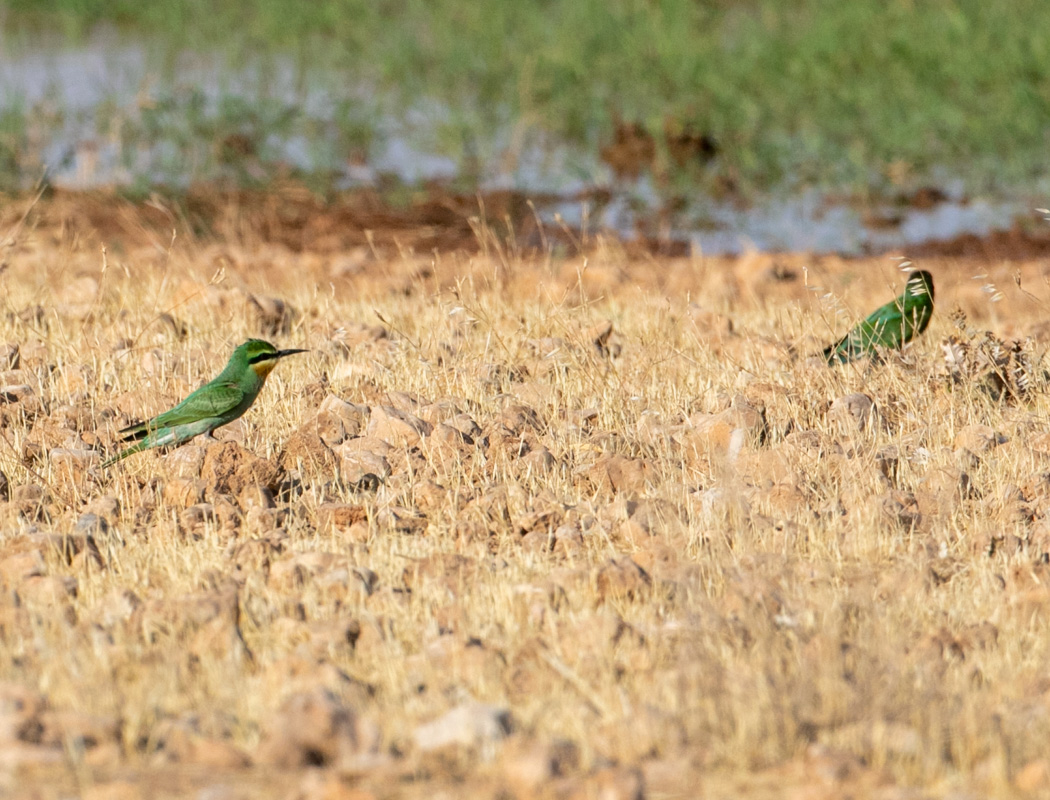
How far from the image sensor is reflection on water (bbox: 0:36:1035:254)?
1519cm

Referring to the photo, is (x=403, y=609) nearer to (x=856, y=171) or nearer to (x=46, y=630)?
(x=46, y=630)

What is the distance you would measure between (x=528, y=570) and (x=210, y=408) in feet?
6.00

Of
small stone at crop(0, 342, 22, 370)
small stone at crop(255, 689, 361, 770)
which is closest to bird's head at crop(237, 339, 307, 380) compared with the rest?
small stone at crop(0, 342, 22, 370)

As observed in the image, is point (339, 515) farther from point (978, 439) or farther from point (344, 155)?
point (344, 155)

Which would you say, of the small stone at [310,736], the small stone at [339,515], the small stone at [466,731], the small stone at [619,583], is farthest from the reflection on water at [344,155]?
the small stone at [310,736]

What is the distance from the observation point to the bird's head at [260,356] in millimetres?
5930

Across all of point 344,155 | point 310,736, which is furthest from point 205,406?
point 344,155

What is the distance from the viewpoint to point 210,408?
5781 millimetres

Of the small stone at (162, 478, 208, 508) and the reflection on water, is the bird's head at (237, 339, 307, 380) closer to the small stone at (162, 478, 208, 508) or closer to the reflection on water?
the small stone at (162, 478, 208, 508)

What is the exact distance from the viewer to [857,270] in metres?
12.4

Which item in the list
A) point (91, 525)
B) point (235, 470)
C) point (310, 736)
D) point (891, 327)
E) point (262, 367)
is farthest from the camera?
point (891, 327)

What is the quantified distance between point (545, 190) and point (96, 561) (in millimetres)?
12139

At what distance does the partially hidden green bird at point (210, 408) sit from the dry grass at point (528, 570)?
11 centimetres

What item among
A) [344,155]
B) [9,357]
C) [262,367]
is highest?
[344,155]
